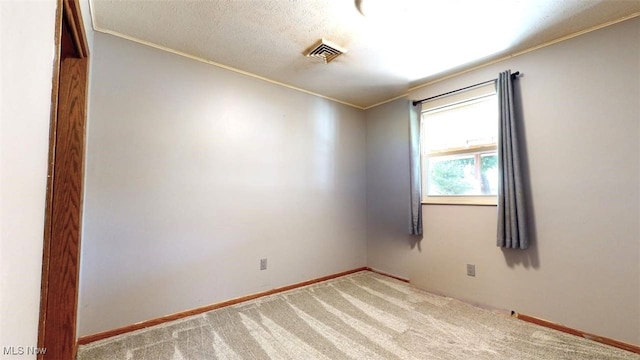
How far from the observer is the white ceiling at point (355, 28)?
5.91ft

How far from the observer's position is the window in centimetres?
259

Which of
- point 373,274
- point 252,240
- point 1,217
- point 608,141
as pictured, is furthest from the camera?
point 373,274

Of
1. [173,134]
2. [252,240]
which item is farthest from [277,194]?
[173,134]

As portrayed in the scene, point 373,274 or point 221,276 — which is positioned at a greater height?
point 221,276

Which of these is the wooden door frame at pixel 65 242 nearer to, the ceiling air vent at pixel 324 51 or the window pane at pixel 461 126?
the ceiling air vent at pixel 324 51

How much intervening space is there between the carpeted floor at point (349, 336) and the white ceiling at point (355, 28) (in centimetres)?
225

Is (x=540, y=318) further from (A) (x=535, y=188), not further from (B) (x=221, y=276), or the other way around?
(B) (x=221, y=276)

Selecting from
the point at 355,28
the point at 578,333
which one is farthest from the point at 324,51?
the point at 578,333

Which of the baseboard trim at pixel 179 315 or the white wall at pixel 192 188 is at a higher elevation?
the white wall at pixel 192 188

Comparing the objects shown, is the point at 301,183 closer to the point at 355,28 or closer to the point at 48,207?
the point at 355,28

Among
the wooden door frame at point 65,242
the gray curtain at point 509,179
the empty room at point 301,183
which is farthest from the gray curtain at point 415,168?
the wooden door frame at point 65,242

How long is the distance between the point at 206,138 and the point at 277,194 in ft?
3.10

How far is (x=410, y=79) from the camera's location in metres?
2.99

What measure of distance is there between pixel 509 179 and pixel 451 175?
0.62 m
